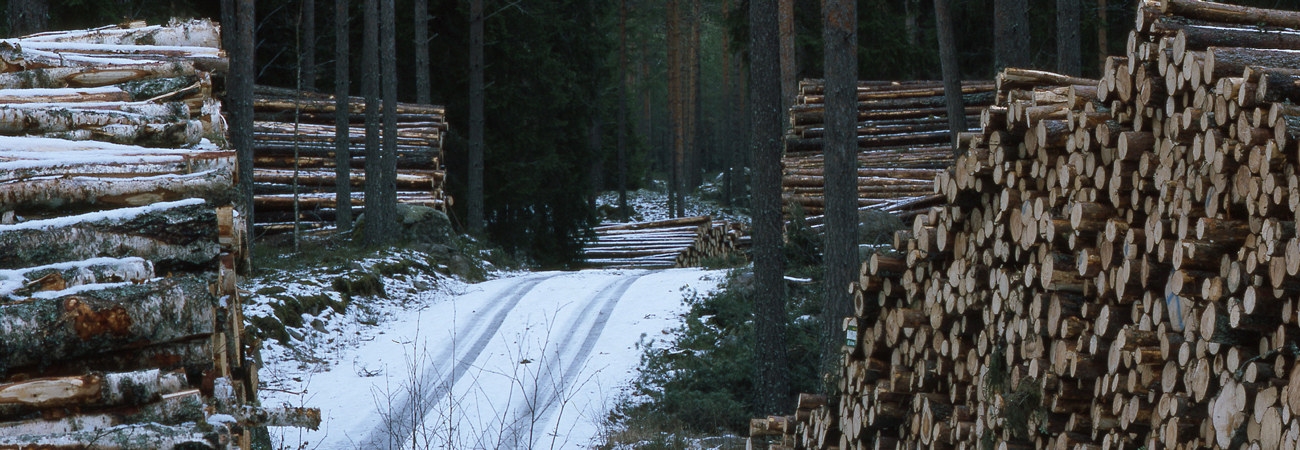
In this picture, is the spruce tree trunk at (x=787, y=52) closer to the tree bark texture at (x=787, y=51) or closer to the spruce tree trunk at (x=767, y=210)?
the tree bark texture at (x=787, y=51)

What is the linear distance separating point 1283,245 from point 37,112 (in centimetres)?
571

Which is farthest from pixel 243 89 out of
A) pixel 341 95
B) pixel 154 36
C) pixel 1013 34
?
pixel 1013 34

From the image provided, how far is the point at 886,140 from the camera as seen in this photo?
21.1 m

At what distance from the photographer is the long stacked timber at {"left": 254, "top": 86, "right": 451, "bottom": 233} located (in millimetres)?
20203

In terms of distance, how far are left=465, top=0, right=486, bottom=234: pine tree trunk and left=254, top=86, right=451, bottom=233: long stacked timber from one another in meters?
0.61

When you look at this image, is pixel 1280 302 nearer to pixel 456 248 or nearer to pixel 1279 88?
A: pixel 1279 88

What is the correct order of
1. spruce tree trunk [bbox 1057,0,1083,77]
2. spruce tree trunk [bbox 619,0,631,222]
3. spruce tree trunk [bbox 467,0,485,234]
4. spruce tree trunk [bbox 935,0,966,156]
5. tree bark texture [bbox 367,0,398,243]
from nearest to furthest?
spruce tree trunk [bbox 1057,0,1083,77], spruce tree trunk [bbox 935,0,966,156], tree bark texture [bbox 367,0,398,243], spruce tree trunk [bbox 467,0,485,234], spruce tree trunk [bbox 619,0,631,222]

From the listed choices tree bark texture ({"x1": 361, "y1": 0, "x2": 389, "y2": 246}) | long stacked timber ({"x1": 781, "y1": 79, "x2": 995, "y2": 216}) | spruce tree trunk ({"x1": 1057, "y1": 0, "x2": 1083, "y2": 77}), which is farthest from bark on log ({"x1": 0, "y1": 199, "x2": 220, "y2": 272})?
long stacked timber ({"x1": 781, "y1": 79, "x2": 995, "y2": 216})

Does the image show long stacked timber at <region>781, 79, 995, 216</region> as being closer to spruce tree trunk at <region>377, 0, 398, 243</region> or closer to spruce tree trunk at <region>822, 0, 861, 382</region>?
spruce tree trunk at <region>377, 0, 398, 243</region>

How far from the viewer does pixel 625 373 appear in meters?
12.0

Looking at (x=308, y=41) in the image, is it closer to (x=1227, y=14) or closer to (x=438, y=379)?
(x=438, y=379)

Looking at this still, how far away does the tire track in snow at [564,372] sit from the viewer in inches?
380

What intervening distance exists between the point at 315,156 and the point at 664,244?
8.05 m

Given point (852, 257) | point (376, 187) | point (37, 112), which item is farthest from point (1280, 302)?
point (376, 187)
